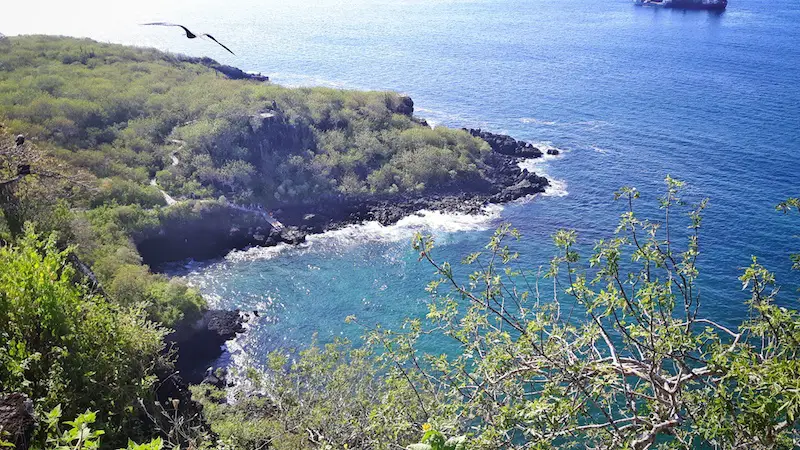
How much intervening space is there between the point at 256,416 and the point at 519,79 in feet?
264

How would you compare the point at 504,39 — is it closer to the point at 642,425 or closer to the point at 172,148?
the point at 172,148

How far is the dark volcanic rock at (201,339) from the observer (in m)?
33.7

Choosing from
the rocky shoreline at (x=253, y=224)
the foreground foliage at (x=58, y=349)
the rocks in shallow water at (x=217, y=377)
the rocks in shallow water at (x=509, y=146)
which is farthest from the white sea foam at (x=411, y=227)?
the foreground foliage at (x=58, y=349)

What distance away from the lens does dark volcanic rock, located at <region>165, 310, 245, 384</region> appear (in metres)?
33.7

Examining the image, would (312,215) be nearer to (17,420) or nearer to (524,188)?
(524,188)

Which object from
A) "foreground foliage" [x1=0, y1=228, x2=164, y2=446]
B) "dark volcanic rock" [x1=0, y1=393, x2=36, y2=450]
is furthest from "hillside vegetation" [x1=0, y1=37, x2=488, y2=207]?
"dark volcanic rock" [x1=0, y1=393, x2=36, y2=450]

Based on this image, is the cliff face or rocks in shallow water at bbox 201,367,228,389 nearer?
rocks in shallow water at bbox 201,367,228,389

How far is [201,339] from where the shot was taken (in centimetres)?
3612

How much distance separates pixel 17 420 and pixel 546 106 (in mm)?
78563

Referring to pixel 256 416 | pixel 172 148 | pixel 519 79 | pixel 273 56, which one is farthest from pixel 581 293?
pixel 273 56

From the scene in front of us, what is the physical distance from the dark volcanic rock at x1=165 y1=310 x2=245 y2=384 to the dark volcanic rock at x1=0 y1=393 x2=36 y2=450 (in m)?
24.3

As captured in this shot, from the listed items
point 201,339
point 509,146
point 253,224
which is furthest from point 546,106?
point 201,339

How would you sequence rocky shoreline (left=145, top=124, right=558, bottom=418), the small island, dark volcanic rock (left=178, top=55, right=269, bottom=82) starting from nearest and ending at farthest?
rocky shoreline (left=145, top=124, right=558, bottom=418), dark volcanic rock (left=178, top=55, right=269, bottom=82), the small island

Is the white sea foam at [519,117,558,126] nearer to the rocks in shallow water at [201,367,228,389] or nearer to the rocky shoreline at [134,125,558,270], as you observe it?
the rocky shoreline at [134,125,558,270]
